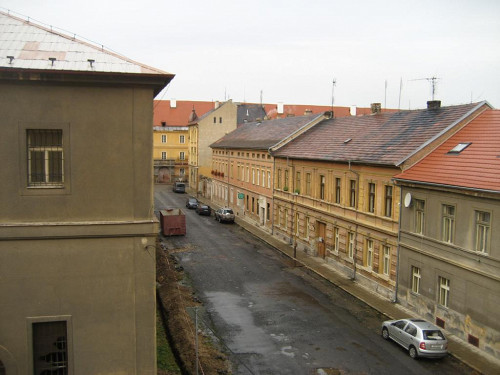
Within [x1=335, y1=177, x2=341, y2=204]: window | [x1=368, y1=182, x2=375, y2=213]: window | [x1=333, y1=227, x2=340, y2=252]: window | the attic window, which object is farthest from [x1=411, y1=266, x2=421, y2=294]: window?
[x1=335, y1=177, x2=341, y2=204]: window

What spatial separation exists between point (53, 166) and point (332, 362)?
11.5 metres

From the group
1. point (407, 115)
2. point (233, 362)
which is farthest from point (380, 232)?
point (233, 362)

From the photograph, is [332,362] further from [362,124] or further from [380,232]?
[362,124]

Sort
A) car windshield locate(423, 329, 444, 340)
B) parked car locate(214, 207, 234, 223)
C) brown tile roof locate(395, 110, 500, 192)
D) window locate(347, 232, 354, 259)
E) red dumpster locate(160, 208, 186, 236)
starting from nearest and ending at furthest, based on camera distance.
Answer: car windshield locate(423, 329, 444, 340) → brown tile roof locate(395, 110, 500, 192) → window locate(347, 232, 354, 259) → red dumpster locate(160, 208, 186, 236) → parked car locate(214, 207, 234, 223)

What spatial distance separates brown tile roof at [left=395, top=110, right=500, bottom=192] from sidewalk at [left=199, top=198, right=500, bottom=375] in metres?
5.99

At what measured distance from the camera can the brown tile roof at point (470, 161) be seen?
18.8 metres

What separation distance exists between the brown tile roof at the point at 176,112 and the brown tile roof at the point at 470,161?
213ft

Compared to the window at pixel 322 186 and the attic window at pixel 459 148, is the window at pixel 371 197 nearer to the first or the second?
the attic window at pixel 459 148

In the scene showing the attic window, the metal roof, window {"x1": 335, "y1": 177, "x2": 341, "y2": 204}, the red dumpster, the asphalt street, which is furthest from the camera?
the red dumpster

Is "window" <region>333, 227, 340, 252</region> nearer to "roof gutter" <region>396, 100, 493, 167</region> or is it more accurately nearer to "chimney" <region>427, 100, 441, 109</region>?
"roof gutter" <region>396, 100, 493, 167</region>

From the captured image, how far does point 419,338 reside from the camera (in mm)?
17531

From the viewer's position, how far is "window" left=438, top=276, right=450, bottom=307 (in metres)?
20.2

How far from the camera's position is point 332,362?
1720 cm

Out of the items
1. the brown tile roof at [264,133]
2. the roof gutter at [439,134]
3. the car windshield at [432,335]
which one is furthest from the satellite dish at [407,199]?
the brown tile roof at [264,133]
